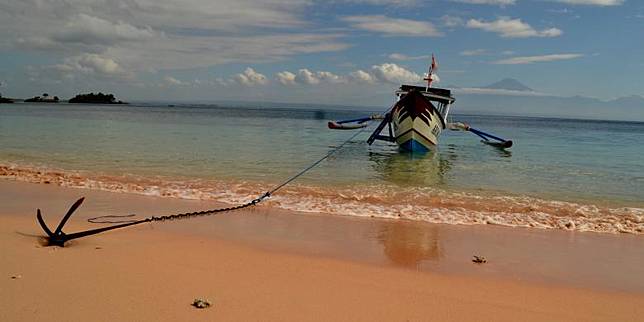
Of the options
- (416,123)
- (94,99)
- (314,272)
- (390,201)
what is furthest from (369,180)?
(94,99)

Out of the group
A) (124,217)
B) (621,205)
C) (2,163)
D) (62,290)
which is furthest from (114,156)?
(621,205)

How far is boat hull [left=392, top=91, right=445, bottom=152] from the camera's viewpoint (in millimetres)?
22812

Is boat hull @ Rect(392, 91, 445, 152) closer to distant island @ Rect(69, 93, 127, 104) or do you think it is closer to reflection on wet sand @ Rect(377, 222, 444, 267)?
reflection on wet sand @ Rect(377, 222, 444, 267)

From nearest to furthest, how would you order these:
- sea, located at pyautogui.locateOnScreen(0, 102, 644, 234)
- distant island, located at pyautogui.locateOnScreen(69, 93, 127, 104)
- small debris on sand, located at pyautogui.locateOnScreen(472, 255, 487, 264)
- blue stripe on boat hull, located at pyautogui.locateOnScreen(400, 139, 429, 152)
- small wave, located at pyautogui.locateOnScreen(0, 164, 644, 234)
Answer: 1. small debris on sand, located at pyautogui.locateOnScreen(472, 255, 487, 264)
2. small wave, located at pyautogui.locateOnScreen(0, 164, 644, 234)
3. sea, located at pyautogui.locateOnScreen(0, 102, 644, 234)
4. blue stripe on boat hull, located at pyautogui.locateOnScreen(400, 139, 429, 152)
5. distant island, located at pyautogui.locateOnScreen(69, 93, 127, 104)

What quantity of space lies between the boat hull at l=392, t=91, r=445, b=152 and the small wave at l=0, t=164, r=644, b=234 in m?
10.7

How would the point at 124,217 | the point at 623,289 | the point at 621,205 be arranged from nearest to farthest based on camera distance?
the point at 623,289, the point at 124,217, the point at 621,205

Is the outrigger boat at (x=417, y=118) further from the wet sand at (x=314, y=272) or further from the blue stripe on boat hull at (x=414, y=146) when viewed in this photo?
the wet sand at (x=314, y=272)

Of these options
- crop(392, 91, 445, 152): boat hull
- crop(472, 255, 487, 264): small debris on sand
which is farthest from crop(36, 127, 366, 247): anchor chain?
crop(392, 91, 445, 152): boat hull

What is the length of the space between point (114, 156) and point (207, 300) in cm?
1445

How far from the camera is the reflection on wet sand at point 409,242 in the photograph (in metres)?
6.19

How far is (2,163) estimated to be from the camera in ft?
47.9

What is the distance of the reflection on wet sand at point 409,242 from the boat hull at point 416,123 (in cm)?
1492

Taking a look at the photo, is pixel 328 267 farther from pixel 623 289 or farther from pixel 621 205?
pixel 621 205

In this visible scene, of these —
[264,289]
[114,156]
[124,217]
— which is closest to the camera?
[264,289]
